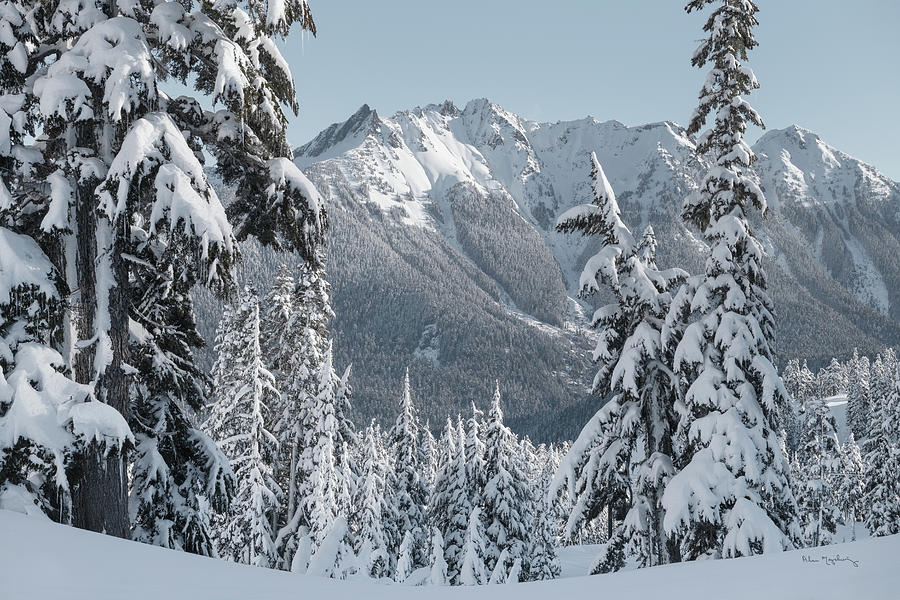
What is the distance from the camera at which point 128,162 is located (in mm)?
6328

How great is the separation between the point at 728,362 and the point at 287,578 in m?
10.6

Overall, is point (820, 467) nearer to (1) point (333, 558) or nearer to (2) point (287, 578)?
(1) point (333, 558)

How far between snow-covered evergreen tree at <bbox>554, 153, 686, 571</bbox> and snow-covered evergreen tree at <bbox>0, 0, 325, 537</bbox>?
26.2ft

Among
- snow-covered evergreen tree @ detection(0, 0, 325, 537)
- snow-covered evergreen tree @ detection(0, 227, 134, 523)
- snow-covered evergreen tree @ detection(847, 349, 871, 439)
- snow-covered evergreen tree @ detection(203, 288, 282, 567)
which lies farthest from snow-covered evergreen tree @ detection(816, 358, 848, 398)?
snow-covered evergreen tree @ detection(0, 227, 134, 523)

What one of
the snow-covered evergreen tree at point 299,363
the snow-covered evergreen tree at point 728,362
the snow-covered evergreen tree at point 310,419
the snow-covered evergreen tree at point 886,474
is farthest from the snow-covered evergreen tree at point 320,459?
the snow-covered evergreen tree at point 886,474

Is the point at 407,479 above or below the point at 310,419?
below

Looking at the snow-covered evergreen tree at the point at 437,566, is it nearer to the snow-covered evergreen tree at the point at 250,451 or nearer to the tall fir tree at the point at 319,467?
the tall fir tree at the point at 319,467

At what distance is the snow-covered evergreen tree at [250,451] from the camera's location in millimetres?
22922

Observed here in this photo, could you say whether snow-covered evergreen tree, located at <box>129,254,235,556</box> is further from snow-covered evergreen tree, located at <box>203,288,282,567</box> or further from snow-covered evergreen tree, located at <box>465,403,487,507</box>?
snow-covered evergreen tree, located at <box>465,403,487,507</box>

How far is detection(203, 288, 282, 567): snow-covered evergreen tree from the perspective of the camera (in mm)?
22922

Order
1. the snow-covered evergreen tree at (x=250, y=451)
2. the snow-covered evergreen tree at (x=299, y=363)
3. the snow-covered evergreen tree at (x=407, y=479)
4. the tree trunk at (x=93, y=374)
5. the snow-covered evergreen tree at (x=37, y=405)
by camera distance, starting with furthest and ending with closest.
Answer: the snow-covered evergreen tree at (x=407, y=479)
the snow-covered evergreen tree at (x=299, y=363)
the snow-covered evergreen tree at (x=250, y=451)
the tree trunk at (x=93, y=374)
the snow-covered evergreen tree at (x=37, y=405)

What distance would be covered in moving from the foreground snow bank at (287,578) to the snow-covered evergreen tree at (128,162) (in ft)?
4.19
